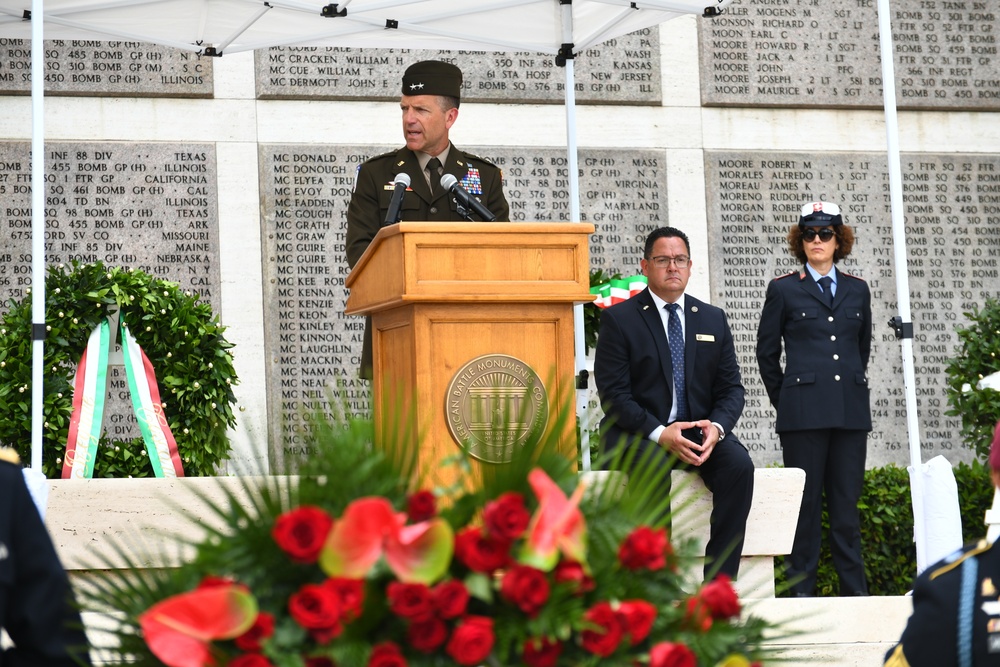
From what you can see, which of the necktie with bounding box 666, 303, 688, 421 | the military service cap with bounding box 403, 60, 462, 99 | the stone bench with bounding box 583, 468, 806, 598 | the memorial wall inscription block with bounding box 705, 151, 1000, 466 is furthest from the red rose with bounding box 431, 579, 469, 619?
the memorial wall inscription block with bounding box 705, 151, 1000, 466

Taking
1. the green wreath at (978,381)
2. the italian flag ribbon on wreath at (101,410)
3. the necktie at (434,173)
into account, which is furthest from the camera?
the green wreath at (978,381)

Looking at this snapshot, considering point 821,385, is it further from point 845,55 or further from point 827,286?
point 845,55

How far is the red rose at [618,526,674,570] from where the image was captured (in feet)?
4.89

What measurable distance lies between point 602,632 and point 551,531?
0.11 m

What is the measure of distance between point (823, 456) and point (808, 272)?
84cm

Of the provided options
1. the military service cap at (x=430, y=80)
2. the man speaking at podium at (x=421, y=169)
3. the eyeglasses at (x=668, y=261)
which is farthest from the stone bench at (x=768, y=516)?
the military service cap at (x=430, y=80)

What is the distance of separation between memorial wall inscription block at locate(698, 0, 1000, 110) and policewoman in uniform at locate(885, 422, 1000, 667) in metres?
7.10

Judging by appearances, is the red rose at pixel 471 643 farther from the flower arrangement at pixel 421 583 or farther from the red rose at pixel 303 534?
the red rose at pixel 303 534

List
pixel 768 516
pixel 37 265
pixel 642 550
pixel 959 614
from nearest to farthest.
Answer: pixel 642 550 → pixel 959 614 → pixel 37 265 → pixel 768 516

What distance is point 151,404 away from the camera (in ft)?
19.2

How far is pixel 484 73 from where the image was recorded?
28.4 feet

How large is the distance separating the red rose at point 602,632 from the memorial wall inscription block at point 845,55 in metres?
7.72

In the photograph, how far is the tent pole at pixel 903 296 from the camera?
5730 mm

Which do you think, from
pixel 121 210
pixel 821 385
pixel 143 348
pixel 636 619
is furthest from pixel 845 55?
pixel 636 619
